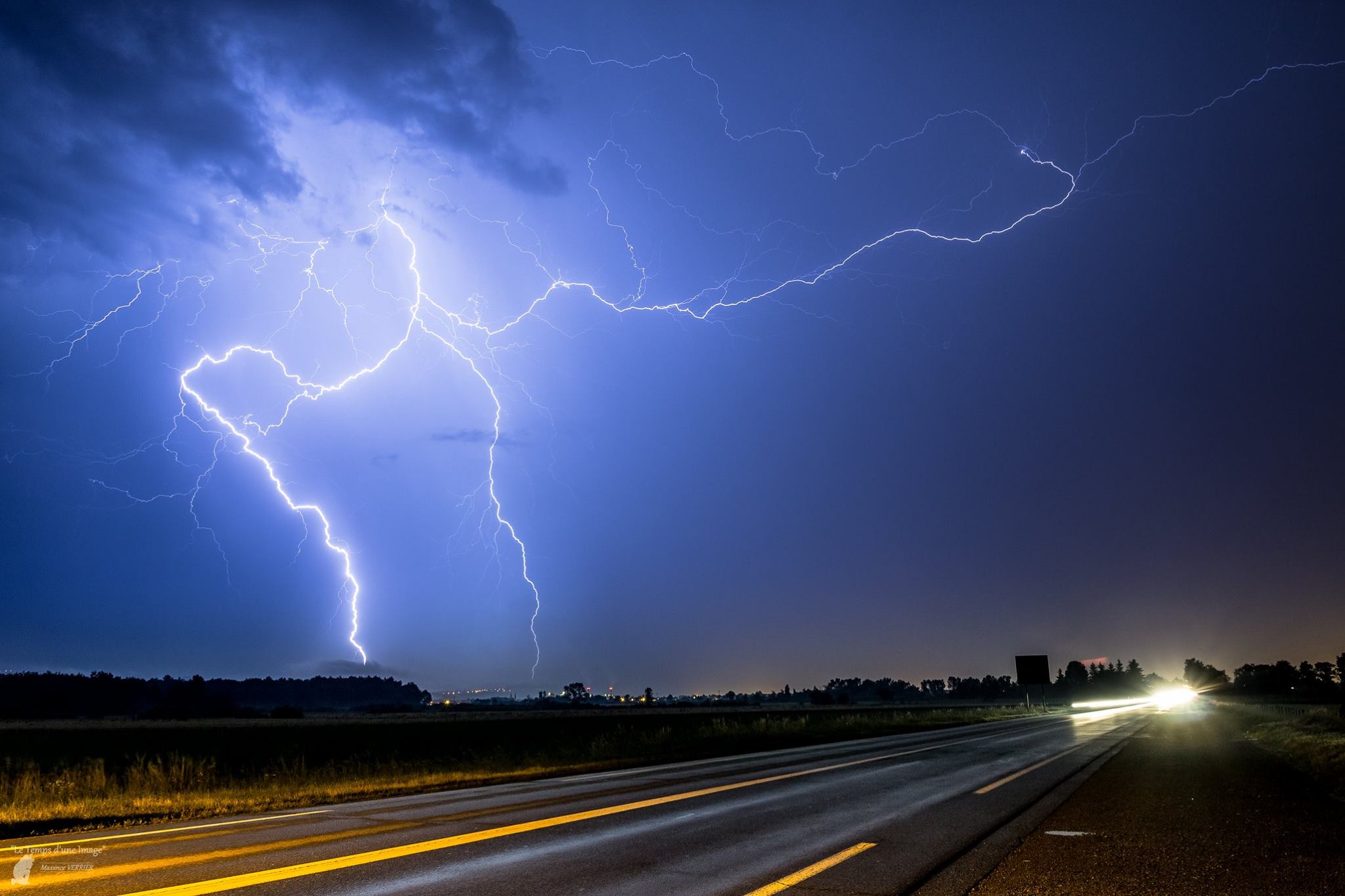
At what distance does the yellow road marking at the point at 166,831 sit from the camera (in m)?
7.58

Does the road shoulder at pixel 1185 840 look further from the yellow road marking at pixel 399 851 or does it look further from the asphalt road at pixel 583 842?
the yellow road marking at pixel 399 851

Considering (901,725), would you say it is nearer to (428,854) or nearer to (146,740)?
(428,854)

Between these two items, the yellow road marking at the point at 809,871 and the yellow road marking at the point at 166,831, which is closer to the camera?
the yellow road marking at the point at 809,871

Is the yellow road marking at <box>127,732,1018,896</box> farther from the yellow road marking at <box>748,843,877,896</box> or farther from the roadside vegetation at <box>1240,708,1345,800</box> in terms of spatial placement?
the roadside vegetation at <box>1240,708,1345,800</box>

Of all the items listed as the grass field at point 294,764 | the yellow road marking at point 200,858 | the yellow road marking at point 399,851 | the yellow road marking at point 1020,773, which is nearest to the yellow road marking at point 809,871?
the yellow road marking at point 399,851

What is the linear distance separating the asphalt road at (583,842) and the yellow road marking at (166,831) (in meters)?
0.04

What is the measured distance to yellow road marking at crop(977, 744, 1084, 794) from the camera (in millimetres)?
11623

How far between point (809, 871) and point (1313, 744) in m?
19.4

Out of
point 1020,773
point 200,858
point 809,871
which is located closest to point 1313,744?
point 1020,773

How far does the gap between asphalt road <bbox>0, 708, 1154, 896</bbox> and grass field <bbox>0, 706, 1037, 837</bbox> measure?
1632 millimetres

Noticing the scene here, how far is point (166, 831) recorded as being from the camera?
27.4ft

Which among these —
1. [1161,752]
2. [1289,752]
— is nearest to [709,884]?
[1161,752]

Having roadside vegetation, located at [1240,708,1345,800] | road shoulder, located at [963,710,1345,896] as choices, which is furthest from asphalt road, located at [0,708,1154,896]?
roadside vegetation, located at [1240,708,1345,800]

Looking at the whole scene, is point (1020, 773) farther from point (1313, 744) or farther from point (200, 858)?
point (200, 858)
